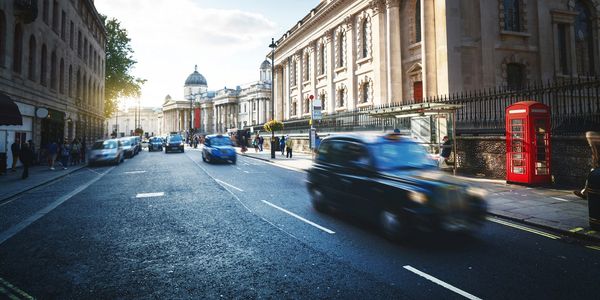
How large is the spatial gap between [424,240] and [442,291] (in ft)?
6.15

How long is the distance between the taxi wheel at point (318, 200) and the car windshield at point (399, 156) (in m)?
1.72

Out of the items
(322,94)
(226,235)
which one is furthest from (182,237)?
(322,94)

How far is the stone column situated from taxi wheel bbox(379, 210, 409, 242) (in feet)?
62.8

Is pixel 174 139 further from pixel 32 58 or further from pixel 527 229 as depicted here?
pixel 527 229

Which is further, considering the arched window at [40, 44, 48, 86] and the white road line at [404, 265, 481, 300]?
the arched window at [40, 44, 48, 86]

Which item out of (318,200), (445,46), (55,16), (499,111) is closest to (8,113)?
(55,16)

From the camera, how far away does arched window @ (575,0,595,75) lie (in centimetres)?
2506

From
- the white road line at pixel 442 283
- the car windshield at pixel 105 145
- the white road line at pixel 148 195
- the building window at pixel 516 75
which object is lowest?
the white road line at pixel 442 283

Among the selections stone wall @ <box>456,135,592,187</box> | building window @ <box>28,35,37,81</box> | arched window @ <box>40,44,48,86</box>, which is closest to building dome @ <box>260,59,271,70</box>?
arched window @ <box>40,44,48,86</box>

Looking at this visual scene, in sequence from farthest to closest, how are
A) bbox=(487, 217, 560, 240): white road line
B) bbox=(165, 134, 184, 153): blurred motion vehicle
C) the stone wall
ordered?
bbox=(165, 134, 184, 153): blurred motion vehicle, the stone wall, bbox=(487, 217, 560, 240): white road line

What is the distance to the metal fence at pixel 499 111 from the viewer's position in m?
10.2

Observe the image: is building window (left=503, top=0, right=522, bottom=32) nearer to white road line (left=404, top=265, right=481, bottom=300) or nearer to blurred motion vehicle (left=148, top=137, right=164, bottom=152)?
white road line (left=404, top=265, right=481, bottom=300)

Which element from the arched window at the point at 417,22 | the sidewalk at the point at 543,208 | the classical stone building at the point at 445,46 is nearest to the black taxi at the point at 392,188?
the sidewalk at the point at 543,208

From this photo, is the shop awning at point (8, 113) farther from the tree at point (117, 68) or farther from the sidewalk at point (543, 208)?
the tree at point (117, 68)
